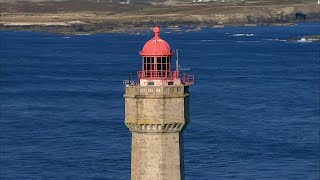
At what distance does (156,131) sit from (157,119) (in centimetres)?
29

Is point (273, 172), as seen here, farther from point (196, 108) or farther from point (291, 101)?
point (291, 101)

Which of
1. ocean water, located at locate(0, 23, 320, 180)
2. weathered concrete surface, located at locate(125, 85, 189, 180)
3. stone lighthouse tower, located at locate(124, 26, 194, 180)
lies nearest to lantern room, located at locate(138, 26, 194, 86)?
stone lighthouse tower, located at locate(124, 26, 194, 180)

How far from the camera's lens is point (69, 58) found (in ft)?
518

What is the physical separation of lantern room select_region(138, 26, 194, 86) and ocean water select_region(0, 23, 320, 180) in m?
33.4

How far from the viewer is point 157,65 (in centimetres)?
2731

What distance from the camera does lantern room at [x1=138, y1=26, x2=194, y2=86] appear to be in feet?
89.4

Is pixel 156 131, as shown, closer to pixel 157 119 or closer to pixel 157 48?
pixel 157 119

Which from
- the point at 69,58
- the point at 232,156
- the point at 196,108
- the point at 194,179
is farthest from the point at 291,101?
the point at 69,58

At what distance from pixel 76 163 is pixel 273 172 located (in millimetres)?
11369

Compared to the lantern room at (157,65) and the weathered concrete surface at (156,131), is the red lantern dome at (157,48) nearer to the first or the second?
the lantern room at (157,65)

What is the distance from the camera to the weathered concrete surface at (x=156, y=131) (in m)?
27.1

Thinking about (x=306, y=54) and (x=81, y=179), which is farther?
(x=306, y=54)

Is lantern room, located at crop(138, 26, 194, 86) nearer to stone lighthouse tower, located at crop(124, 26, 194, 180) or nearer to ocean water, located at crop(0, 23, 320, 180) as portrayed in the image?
stone lighthouse tower, located at crop(124, 26, 194, 180)

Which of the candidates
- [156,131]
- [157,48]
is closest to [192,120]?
[157,48]
